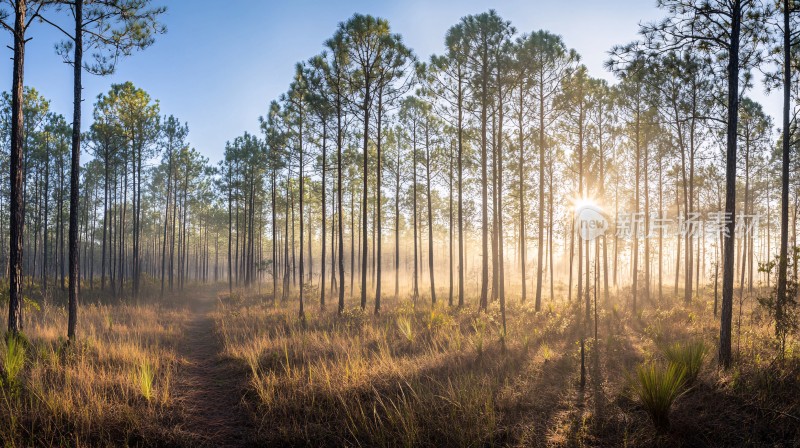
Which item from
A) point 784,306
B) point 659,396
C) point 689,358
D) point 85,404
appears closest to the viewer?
point 659,396

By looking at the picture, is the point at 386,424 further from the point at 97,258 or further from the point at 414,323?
the point at 97,258

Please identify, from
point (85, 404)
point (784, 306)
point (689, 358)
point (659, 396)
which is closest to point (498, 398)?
point (659, 396)

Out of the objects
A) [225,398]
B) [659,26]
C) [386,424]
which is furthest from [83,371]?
[659,26]

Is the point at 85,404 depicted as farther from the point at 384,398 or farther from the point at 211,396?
the point at 384,398

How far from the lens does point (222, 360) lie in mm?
8445

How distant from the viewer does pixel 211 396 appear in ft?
20.2

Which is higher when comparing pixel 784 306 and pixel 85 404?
pixel 784 306

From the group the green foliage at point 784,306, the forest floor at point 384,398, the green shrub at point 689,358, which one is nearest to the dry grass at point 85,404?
the forest floor at point 384,398

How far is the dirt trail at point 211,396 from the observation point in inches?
185

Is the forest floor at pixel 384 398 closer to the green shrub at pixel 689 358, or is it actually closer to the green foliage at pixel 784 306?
the green shrub at pixel 689 358

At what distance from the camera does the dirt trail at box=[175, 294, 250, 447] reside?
469 cm

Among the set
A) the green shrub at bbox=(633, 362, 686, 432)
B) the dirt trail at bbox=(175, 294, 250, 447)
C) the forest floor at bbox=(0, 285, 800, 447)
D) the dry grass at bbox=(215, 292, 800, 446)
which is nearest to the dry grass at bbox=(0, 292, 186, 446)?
the forest floor at bbox=(0, 285, 800, 447)

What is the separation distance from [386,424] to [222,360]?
565cm

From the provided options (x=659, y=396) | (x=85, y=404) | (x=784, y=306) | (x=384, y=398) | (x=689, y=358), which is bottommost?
(x=384, y=398)
